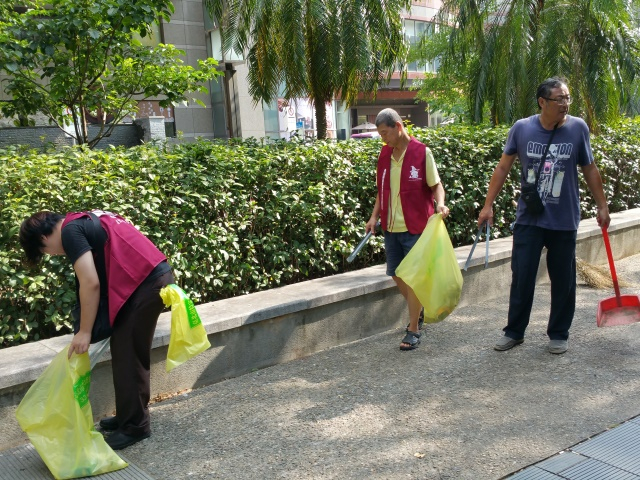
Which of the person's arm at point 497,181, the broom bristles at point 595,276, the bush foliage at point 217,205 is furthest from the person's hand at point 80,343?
the broom bristles at point 595,276

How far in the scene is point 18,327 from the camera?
13.8 ft

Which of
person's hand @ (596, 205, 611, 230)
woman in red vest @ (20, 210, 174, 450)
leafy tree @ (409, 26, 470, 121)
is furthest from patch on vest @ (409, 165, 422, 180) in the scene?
leafy tree @ (409, 26, 470, 121)

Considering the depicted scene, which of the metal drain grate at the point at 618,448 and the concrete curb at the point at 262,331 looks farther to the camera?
the concrete curb at the point at 262,331

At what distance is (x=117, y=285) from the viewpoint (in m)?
3.49

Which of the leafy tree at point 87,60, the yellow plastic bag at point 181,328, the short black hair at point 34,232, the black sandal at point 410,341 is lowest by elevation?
the black sandal at point 410,341

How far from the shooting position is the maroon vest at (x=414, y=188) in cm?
488

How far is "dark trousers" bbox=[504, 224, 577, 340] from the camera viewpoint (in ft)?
15.5

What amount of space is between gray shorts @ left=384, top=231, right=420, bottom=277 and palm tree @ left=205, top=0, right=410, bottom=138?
5.43 meters

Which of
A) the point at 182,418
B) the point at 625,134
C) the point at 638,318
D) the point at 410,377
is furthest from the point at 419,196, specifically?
the point at 625,134

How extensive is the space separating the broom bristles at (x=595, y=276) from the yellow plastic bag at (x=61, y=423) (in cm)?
517

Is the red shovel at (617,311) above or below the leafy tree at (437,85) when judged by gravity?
below

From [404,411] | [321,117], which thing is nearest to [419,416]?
[404,411]

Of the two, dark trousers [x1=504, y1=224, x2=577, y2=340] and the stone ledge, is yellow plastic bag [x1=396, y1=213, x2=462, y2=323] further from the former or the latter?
the stone ledge

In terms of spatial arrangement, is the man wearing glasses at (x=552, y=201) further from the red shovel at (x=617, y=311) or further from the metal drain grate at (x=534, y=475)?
the metal drain grate at (x=534, y=475)
